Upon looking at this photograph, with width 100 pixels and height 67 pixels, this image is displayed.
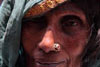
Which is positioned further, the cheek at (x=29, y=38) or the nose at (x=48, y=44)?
the cheek at (x=29, y=38)

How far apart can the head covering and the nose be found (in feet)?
0.39

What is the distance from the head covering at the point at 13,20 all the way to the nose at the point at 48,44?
4.7 inches

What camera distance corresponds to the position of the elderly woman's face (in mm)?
1524

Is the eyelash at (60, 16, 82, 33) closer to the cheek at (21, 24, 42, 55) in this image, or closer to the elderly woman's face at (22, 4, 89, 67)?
the elderly woman's face at (22, 4, 89, 67)

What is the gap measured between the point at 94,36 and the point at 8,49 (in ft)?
1.43

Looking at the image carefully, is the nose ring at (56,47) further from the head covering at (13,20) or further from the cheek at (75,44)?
the head covering at (13,20)

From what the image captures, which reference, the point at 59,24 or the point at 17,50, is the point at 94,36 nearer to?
the point at 59,24

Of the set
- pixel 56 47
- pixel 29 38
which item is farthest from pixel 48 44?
pixel 29 38

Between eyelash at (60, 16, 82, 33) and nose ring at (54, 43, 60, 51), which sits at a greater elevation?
eyelash at (60, 16, 82, 33)

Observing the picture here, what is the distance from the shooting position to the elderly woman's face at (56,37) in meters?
1.52

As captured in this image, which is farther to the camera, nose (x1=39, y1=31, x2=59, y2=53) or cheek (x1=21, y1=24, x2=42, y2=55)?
cheek (x1=21, y1=24, x2=42, y2=55)

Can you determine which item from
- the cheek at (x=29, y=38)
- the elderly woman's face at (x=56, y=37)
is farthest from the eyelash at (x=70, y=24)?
the cheek at (x=29, y=38)

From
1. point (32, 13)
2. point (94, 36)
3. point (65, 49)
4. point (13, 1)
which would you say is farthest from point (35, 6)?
point (94, 36)

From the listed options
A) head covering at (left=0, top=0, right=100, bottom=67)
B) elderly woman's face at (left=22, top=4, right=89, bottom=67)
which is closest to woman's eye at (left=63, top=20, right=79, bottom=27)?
elderly woman's face at (left=22, top=4, right=89, bottom=67)
